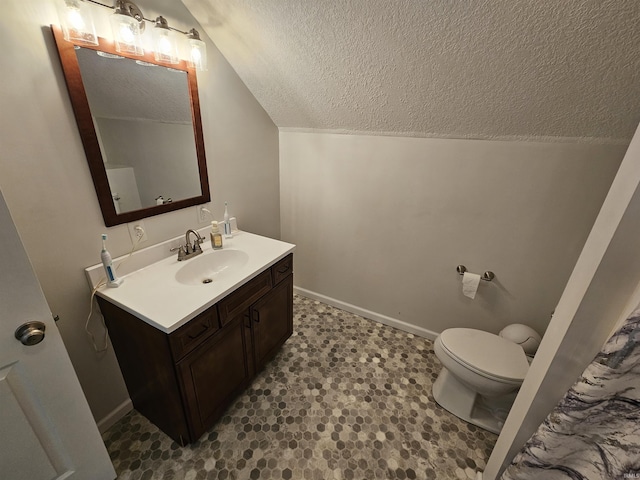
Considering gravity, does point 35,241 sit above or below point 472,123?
below

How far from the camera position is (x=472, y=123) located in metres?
1.42

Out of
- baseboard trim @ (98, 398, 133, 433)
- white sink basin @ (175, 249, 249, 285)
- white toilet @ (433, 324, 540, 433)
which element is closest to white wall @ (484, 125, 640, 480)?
white toilet @ (433, 324, 540, 433)

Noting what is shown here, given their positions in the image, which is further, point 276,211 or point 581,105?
point 276,211

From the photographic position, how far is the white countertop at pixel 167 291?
3.37 feet

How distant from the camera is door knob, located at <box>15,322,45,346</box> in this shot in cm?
77

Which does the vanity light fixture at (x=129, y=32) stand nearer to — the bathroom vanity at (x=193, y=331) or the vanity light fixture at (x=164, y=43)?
the vanity light fixture at (x=164, y=43)

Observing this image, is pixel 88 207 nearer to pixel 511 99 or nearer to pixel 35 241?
pixel 35 241

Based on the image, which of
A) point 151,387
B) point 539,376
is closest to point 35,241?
point 151,387

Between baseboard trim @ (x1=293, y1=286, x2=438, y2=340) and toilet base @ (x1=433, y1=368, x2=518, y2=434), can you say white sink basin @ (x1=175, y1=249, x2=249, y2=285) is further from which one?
toilet base @ (x1=433, y1=368, x2=518, y2=434)

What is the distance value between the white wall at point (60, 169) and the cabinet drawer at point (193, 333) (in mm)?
517

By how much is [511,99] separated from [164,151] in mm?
1714

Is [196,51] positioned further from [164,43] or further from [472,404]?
[472,404]

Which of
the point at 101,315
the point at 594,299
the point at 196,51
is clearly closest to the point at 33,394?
the point at 101,315

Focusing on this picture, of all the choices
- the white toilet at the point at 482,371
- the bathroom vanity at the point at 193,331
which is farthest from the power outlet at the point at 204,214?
the white toilet at the point at 482,371
